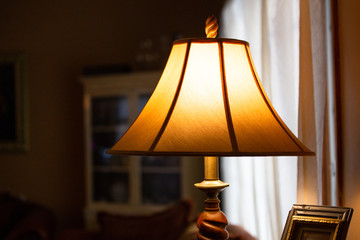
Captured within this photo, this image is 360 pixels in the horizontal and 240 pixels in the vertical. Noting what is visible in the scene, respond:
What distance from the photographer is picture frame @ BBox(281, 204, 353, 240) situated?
101cm

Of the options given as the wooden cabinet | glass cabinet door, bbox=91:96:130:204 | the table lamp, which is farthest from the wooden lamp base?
glass cabinet door, bbox=91:96:130:204

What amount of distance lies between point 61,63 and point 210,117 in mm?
3912

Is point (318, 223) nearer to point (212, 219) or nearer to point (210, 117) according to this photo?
point (212, 219)

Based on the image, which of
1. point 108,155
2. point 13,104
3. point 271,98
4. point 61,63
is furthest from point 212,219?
point 13,104

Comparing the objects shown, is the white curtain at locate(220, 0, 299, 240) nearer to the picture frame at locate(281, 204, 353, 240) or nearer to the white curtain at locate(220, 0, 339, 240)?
the white curtain at locate(220, 0, 339, 240)

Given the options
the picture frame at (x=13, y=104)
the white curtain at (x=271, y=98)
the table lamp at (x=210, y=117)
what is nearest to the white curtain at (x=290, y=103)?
the white curtain at (x=271, y=98)

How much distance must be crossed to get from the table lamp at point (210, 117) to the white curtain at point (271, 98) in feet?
2.26

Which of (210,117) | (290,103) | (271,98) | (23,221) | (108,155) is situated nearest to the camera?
(210,117)

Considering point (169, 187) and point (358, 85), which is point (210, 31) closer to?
point (358, 85)

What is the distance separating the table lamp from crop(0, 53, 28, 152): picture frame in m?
3.91

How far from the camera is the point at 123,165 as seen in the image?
4.04 meters

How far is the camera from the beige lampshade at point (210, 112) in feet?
3.03

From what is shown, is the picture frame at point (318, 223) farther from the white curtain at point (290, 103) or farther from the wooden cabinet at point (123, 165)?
the wooden cabinet at point (123, 165)

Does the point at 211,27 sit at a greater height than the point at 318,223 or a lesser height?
greater
